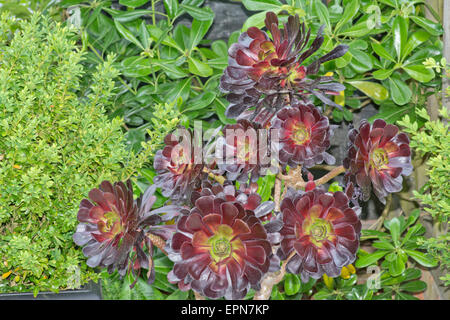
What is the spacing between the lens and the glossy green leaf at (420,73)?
1.35m

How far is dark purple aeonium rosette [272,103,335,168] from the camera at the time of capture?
31.7 inches

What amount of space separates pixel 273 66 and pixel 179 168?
0.23 metres

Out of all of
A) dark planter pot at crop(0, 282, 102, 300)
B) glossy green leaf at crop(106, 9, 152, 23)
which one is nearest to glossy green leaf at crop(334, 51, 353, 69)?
glossy green leaf at crop(106, 9, 152, 23)

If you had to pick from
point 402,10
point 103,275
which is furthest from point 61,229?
point 402,10

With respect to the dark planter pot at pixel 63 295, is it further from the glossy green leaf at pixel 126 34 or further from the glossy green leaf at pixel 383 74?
the glossy green leaf at pixel 383 74

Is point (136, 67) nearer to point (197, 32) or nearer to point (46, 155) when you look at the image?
point (197, 32)

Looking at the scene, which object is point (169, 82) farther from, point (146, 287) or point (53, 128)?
point (146, 287)

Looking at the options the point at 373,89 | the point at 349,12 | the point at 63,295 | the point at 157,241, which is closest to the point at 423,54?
the point at 373,89

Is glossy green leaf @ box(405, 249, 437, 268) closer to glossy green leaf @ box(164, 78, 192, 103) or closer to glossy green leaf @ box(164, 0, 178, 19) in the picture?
glossy green leaf @ box(164, 78, 192, 103)

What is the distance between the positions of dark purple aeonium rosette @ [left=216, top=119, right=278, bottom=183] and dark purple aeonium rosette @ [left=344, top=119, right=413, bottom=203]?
13 centimetres

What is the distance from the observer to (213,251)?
28.5 inches

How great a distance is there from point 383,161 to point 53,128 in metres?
0.68

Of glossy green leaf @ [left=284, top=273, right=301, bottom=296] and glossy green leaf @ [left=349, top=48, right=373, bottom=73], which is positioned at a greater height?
glossy green leaf @ [left=349, top=48, right=373, bottom=73]

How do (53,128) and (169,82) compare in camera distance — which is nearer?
(53,128)
